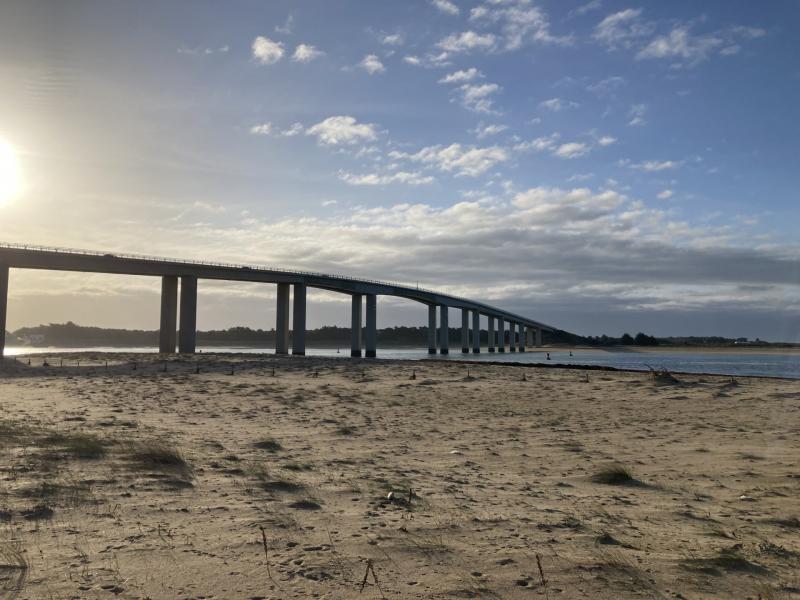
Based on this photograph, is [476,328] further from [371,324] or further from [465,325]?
[371,324]

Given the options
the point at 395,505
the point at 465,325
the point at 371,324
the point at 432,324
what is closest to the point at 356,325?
the point at 371,324

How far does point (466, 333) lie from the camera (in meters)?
133

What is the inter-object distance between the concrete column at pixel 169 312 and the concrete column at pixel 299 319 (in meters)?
17.1

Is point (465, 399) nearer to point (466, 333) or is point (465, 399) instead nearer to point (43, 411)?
point (43, 411)

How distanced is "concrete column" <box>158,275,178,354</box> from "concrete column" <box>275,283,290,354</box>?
50.9 ft

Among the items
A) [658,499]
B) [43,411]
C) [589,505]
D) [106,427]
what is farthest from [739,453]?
[43,411]

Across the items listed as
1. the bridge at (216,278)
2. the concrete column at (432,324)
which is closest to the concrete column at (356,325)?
the bridge at (216,278)

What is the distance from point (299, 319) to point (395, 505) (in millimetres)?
76656

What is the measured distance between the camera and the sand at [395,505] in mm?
5129

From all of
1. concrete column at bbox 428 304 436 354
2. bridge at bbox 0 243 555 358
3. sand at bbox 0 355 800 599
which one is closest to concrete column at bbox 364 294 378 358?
bridge at bbox 0 243 555 358

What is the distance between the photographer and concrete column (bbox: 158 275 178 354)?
69.2 meters

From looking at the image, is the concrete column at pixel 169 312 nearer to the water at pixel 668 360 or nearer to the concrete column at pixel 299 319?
the water at pixel 668 360

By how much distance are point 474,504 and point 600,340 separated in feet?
659

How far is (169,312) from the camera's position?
69.7 m
